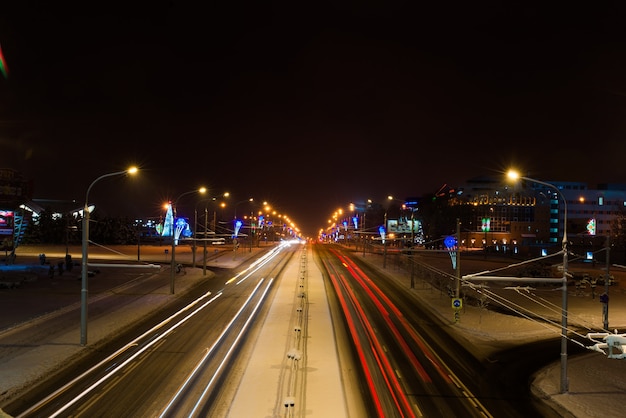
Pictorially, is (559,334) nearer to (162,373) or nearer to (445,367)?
(445,367)

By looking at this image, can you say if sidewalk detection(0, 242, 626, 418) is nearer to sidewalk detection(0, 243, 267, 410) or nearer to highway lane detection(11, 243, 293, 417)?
sidewalk detection(0, 243, 267, 410)

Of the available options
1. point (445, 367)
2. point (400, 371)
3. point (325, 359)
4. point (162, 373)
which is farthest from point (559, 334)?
point (162, 373)

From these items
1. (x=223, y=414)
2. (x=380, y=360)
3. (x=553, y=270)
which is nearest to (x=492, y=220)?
(x=553, y=270)

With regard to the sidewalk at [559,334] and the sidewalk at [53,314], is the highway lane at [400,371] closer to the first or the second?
the sidewalk at [559,334]

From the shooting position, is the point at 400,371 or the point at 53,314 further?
the point at 53,314

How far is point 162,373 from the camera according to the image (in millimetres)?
19031

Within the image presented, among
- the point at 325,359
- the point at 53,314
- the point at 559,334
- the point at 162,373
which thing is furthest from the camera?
the point at 53,314

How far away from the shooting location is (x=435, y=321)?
3123 centimetres

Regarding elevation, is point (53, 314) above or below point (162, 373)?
below

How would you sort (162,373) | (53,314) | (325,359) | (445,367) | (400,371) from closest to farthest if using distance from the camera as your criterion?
(162,373)
(400,371)
(445,367)
(325,359)
(53,314)

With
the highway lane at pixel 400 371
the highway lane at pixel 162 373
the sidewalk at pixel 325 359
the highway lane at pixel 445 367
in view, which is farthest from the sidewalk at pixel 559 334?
the highway lane at pixel 162 373

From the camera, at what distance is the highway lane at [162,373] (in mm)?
15516

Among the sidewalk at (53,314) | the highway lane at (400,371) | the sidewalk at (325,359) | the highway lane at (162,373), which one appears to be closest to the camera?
the highway lane at (162,373)

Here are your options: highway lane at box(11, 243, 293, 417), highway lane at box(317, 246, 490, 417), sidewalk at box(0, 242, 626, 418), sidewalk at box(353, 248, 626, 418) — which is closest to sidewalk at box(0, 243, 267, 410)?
sidewalk at box(0, 242, 626, 418)
